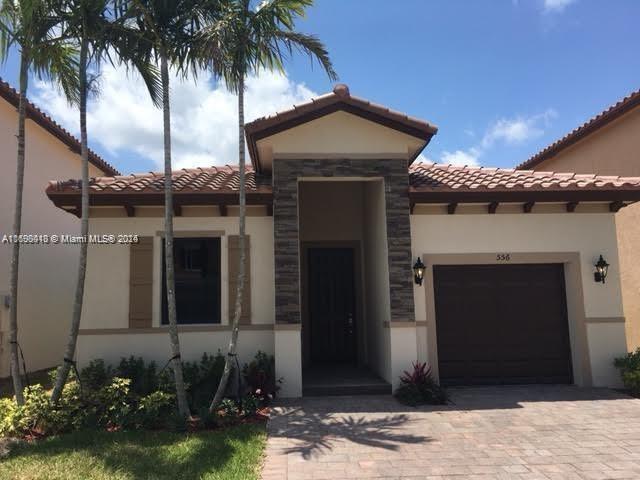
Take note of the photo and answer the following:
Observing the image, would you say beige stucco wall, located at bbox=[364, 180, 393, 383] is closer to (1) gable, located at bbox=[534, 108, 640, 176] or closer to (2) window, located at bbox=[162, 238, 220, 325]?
(2) window, located at bbox=[162, 238, 220, 325]

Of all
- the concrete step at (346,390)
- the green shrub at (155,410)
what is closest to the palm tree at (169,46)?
the green shrub at (155,410)

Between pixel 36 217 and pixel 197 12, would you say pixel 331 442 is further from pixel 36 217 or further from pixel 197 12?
pixel 36 217

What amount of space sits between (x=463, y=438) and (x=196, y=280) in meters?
5.63

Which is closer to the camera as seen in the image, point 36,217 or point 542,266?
point 542,266

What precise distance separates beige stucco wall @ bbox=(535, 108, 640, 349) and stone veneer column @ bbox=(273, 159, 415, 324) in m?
6.51

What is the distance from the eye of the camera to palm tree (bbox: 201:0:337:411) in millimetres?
7270

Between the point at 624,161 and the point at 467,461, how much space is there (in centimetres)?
1042

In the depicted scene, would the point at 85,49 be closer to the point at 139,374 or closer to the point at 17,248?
the point at 17,248

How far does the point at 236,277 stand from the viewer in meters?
9.53

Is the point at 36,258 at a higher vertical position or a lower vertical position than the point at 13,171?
lower

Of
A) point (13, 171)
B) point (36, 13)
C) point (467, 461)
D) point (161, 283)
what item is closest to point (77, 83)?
point (36, 13)

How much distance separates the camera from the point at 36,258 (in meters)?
13.0

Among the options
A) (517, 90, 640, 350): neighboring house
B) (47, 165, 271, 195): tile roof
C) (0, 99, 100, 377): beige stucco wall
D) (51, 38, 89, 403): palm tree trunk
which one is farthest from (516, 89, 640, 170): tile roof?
(0, 99, 100, 377): beige stucco wall

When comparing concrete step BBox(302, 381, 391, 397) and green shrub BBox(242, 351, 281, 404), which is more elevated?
green shrub BBox(242, 351, 281, 404)
